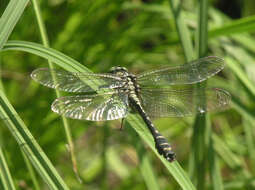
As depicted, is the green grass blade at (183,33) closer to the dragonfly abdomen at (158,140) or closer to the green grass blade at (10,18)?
the dragonfly abdomen at (158,140)

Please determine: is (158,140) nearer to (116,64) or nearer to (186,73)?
(186,73)

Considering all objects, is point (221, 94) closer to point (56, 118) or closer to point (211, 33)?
point (211, 33)

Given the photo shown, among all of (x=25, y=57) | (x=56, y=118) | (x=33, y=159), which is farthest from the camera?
(x=25, y=57)

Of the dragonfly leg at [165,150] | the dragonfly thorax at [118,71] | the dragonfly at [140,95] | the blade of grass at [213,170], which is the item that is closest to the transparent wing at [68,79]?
the dragonfly at [140,95]

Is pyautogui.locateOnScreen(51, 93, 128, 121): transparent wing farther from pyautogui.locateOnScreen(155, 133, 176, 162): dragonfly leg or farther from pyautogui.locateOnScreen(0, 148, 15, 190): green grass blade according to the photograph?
pyautogui.locateOnScreen(0, 148, 15, 190): green grass blade

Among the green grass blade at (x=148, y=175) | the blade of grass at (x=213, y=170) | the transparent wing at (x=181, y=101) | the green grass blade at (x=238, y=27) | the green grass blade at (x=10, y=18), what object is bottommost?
the blade of grass at (x=213, y=170)

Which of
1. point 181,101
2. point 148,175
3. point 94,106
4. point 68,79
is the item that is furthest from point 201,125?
point 68,79

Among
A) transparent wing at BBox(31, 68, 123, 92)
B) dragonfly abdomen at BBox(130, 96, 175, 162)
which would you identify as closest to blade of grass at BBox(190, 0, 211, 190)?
dragonfly abdomen at BBox(130, 96, 175, 162)

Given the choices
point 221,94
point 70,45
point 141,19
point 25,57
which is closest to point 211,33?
point 221,94
